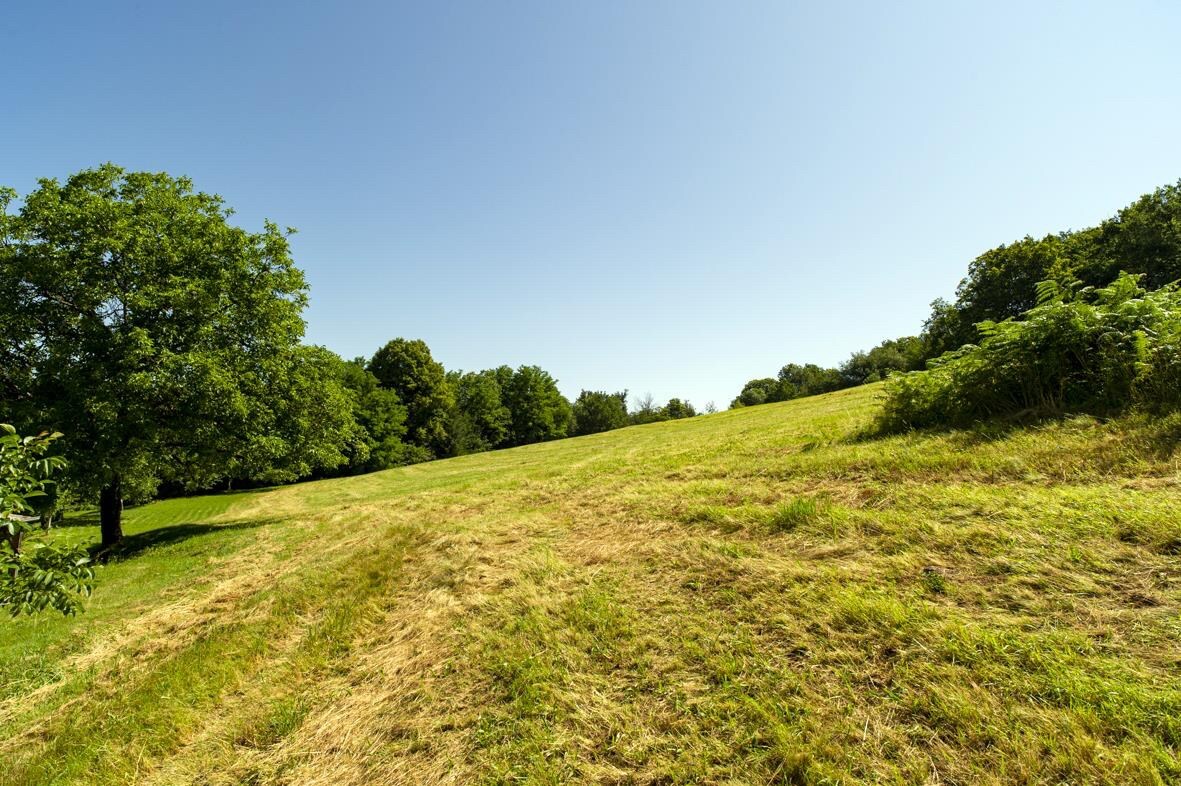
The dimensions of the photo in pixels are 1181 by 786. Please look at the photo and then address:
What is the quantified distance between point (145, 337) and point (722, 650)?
15382 millimetres

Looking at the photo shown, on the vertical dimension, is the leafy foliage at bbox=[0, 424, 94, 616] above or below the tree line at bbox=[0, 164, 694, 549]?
below

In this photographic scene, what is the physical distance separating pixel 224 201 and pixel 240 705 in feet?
59.4

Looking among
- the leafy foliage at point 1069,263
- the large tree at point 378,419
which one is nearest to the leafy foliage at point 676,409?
the leafy foliage at point 1069,263

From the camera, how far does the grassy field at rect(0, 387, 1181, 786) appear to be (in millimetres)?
2408

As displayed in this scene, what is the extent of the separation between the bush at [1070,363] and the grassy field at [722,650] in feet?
2.72

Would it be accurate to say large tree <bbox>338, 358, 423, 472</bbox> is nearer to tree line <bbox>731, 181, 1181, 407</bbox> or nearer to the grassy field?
the grassy field

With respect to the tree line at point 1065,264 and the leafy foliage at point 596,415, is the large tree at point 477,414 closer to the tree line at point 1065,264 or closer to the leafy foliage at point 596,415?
the leafy foliage at point 596,415

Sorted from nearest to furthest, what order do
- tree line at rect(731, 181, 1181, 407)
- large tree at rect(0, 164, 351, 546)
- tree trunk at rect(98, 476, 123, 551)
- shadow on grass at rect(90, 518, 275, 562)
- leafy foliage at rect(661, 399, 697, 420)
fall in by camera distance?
large tree at rect(0, 164, 351, 546) → shadow on grass at rect(90, 518, 275, 562) → tree trunk at rect(98, 476, 123, 551) → tree line at rect(731, 181, 1181, 407) → leafy foliage at rect(661, 399, 697, 420)

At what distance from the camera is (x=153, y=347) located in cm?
1157

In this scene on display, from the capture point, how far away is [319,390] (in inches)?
605

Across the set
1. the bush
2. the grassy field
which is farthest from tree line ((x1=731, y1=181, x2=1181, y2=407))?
the grassy field

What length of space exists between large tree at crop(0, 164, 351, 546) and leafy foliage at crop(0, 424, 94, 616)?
32.0 feet

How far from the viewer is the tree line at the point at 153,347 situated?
37.0 feet

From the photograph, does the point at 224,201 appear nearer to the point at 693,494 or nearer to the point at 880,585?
the point at 693,494
